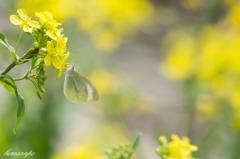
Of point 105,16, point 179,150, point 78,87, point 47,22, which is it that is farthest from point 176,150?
point 105,16

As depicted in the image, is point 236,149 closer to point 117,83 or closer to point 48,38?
point 117,83

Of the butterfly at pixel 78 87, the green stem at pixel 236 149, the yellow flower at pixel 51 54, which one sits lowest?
the yellow flower at pixel 51 54

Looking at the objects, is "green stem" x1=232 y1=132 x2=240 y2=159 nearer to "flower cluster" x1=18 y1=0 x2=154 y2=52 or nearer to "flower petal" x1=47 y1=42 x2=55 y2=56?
"flower cluster" x1=18 y1=0 x2=154 y2=52

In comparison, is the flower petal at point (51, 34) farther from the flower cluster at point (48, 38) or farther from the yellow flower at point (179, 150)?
the yellow flower at point (179, 150)

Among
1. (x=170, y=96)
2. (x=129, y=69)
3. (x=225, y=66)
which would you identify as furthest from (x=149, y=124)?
(x=225, y=66)

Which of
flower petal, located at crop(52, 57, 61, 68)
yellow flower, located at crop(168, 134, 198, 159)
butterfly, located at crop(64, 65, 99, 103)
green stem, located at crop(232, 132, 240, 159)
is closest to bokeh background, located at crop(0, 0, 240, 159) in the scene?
green stem, located at crop(232, 132, 240, 159)

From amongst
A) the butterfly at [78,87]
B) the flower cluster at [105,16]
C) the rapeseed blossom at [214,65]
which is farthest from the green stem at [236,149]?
the butterfly at [78,87]

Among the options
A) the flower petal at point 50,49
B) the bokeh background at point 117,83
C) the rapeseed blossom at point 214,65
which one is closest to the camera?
the flower petal at point 50,49

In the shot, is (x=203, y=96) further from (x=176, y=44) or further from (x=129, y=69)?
(x=129, y=69)

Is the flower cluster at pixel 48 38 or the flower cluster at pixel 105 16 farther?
the flower cluster at pixel 105 16
